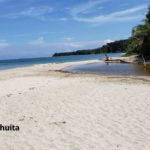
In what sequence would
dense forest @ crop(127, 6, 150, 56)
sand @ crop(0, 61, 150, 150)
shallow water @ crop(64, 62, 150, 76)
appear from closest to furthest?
sand @ crop(0, 61, 150, 150)
shallow water @ crop(64, 62, 150, 76)
dense forest @ crop(127, 6, 150, 56)

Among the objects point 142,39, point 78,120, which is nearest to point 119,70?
point 142,39

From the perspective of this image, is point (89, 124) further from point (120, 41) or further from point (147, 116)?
point (120, 41)

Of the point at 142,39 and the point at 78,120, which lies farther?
the point at 142,39

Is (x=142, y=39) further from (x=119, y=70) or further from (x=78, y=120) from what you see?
(x=78, y=120)

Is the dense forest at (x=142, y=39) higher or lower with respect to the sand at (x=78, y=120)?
higher

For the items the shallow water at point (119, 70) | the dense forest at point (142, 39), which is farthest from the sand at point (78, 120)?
the dense forest at point (142, 39)

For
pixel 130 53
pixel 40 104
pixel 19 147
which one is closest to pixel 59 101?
pixel 40 104

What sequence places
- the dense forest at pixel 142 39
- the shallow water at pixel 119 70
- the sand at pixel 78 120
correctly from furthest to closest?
the dense forest at pixel 142 39 → the shallow water at pixel 119 70 → the sand at pixel 78 120

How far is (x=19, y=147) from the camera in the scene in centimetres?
821

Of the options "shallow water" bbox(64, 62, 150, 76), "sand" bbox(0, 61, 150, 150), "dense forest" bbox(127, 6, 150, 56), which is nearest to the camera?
"sand" bbox(0, 61, 150, 150)

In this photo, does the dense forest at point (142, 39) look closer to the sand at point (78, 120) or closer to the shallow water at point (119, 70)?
the shallow water at point (119, 70)

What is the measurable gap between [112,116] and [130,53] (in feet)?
168

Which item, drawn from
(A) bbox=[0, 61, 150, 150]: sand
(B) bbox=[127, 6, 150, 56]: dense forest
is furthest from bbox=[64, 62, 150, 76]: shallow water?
(A) bbox=[0, 61, 150, 150]: sand

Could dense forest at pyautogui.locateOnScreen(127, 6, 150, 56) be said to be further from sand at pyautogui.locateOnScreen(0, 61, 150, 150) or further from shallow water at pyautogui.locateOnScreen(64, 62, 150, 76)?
sand at pyautogui.locateOnScreen(0, 61, 150, 150)
